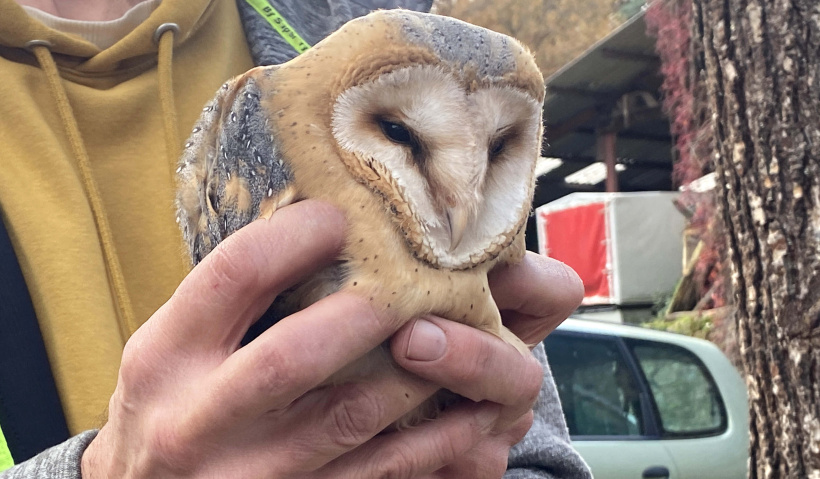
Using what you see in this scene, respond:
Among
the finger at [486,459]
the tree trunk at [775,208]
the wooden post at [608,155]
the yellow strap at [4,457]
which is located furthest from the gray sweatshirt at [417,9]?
the wooden post at [608,155]

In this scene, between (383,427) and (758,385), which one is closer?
(383,427)

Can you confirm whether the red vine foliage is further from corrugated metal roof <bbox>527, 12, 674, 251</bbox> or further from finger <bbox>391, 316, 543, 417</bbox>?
finger <bbox>391, 316, 543, 417</bbox>

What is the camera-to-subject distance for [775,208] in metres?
2.00

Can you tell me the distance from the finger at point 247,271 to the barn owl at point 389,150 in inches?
1.0

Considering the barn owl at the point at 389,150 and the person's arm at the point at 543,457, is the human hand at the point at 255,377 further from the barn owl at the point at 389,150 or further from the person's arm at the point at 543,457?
the person's arm at the point at 543,457

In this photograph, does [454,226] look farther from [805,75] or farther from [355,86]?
[805,75]

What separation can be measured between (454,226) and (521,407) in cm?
25

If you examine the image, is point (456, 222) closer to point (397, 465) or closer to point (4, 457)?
point (397, 465)

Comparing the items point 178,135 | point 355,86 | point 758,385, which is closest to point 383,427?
point 355,86

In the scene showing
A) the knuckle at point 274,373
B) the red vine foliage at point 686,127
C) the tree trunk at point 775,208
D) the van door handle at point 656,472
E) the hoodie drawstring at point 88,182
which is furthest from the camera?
the red vine foliage at point 686,127

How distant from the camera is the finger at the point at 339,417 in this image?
0.72m

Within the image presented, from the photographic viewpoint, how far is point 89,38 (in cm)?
127

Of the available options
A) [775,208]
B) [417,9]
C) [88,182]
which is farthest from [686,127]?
[88,182]

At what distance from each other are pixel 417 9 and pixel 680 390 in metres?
3.33
